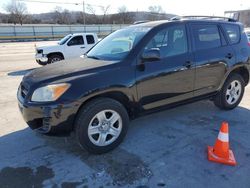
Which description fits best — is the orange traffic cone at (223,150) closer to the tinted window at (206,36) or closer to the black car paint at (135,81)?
the black car paint at (135,81)

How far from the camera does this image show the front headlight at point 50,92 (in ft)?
10.2

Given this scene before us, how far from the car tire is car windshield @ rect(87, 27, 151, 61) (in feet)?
6.82

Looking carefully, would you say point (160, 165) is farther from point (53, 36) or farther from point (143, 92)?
point (53, 36)

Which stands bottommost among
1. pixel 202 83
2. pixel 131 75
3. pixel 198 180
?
pixel 198 180

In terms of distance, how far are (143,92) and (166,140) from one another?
859 millimetres

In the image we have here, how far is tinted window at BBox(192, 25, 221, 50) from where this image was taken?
14.1 feet

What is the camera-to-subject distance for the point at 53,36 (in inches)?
1545

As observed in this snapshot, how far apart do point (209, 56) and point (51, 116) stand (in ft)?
9.50

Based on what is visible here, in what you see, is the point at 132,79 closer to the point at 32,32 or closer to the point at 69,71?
the point at 69,71

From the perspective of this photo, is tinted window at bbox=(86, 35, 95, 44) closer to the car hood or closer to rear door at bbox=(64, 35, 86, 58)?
rear door at bbox=(64, 35, 86, 58)

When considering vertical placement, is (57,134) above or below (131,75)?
below

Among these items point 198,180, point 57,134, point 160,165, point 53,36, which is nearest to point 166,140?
point 160,165

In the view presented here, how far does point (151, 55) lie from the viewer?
11.7ft

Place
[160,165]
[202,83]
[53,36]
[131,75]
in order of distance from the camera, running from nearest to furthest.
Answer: [160,165] < [131,75] < [202,83] < [53,36]
